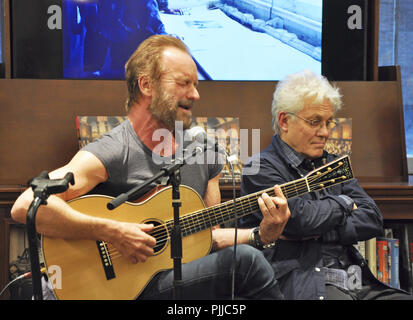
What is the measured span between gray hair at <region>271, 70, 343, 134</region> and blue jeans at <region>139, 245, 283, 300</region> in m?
0.70

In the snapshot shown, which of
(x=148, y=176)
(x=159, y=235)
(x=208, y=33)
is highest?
(x=208, y=33)

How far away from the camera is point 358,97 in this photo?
9.93 ft

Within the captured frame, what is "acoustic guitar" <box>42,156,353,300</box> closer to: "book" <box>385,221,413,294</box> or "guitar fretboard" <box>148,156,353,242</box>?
"guitar fretboard" <box>148,156,353,242</box>

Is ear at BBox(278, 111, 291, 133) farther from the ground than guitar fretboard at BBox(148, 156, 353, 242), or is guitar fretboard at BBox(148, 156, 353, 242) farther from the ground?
ear at BBox(278, 111, 291, 133)

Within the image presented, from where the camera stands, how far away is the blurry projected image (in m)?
2.92

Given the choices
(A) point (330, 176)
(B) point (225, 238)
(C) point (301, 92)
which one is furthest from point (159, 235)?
(C) point (301, 92)

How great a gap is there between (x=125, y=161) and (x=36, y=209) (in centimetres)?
54

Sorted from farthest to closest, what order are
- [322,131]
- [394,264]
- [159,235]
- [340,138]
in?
[340,138] < [394,264] < [322,131] < [159,235]

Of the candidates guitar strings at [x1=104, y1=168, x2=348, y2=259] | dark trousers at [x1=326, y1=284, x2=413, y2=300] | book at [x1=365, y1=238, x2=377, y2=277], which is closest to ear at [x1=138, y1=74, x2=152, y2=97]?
guitar strings at [x1=104, y1=168, x2=348, y2=259]

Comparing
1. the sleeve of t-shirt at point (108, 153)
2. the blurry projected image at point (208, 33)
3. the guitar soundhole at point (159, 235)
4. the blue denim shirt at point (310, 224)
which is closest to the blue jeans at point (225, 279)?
the guitar soundhole at point (159, 235)

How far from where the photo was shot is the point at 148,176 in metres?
1.99

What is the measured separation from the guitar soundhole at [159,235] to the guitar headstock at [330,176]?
2.00 feet

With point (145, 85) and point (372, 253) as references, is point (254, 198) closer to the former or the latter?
point (145, 85)

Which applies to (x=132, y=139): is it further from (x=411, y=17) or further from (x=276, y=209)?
(x=411, y=17)
